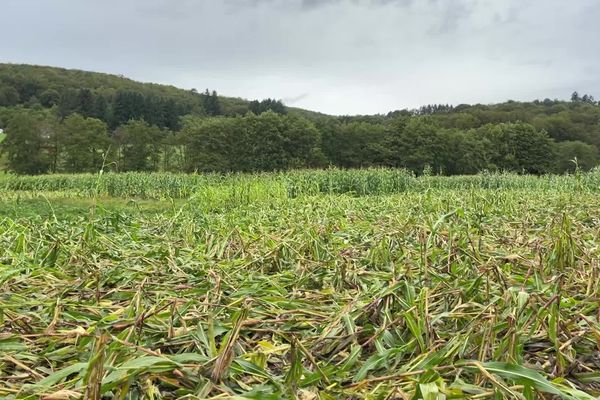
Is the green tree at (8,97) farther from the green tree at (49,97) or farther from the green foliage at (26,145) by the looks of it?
the green foliage at (26,145)

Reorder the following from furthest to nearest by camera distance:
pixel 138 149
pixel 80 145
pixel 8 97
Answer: pixel 8 97
pixel 138 149
pixel 80 145

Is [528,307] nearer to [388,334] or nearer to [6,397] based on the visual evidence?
[388,334]

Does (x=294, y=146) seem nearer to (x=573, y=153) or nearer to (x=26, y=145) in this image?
(x=26, y=145)

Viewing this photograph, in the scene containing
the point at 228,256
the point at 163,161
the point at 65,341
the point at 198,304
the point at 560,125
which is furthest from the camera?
the point at 560,125

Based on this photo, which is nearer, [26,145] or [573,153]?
[26,145]

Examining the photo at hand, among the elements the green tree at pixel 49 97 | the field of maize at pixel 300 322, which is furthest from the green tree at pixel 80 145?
the field of maize at pixel 300 322

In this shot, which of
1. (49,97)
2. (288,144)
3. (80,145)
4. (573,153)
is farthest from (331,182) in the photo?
(49,97)

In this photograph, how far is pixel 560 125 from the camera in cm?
7375

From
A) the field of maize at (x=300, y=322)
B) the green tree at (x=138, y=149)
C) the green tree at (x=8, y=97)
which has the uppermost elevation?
the green tree at (x=8, y=97)

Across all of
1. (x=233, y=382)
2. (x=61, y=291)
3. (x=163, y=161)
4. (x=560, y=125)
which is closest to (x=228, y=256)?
(x=61, y=291)

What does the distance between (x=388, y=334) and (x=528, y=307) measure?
275mm

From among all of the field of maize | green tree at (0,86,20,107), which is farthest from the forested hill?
the field of maize

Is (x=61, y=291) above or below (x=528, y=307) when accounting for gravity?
below

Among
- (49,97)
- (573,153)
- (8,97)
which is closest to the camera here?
(573,153)
